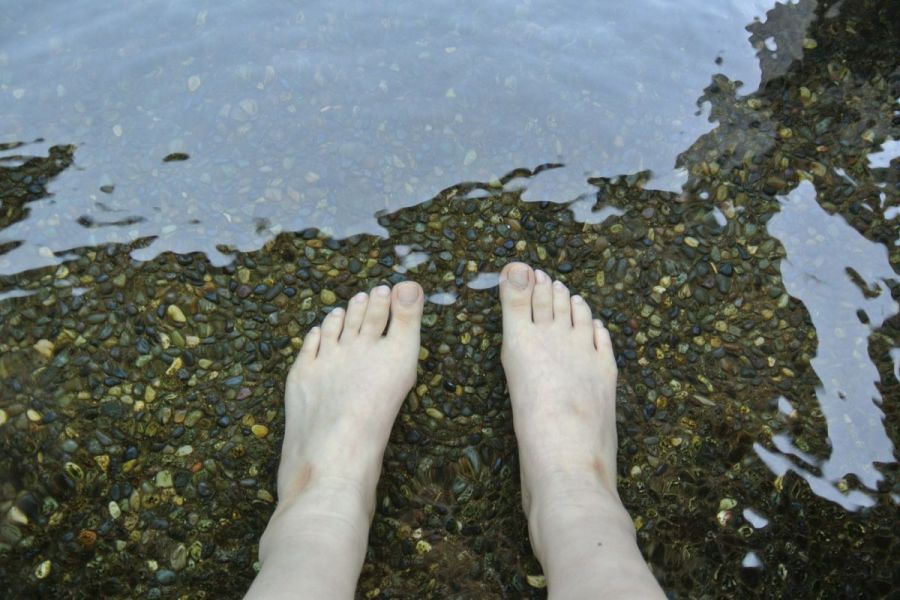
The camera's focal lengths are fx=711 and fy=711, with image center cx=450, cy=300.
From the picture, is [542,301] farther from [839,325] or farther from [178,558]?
[178,558]

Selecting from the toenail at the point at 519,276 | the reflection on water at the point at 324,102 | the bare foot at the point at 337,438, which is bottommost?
the bare foot at the point at 337,438

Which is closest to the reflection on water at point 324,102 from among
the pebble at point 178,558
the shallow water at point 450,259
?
the shallow water at point 450,259

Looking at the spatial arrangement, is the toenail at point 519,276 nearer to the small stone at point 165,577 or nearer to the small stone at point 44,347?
the small stone at point 165,577

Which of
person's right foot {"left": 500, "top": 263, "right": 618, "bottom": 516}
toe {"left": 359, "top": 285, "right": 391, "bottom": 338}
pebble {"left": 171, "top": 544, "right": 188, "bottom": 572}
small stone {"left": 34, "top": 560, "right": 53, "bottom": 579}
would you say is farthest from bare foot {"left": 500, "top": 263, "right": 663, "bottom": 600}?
small stone {"left": 34, "top": 560, "right": 53, "bottom": 579}

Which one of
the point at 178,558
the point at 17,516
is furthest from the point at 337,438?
the point at 17,516

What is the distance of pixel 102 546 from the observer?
1958mm

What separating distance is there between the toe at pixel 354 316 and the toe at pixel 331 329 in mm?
20

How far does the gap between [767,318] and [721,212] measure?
402 millimetres

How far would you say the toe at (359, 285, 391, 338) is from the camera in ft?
7.62

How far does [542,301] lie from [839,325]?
950mm

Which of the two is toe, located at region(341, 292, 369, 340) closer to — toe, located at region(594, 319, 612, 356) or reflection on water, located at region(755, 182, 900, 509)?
toe, located at region(594, 319, 612, 356)

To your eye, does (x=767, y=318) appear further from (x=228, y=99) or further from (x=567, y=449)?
(x=228, y=99)

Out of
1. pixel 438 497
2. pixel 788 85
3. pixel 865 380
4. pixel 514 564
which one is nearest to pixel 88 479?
pixel 438 497

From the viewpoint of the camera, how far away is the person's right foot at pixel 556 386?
6.75ft
